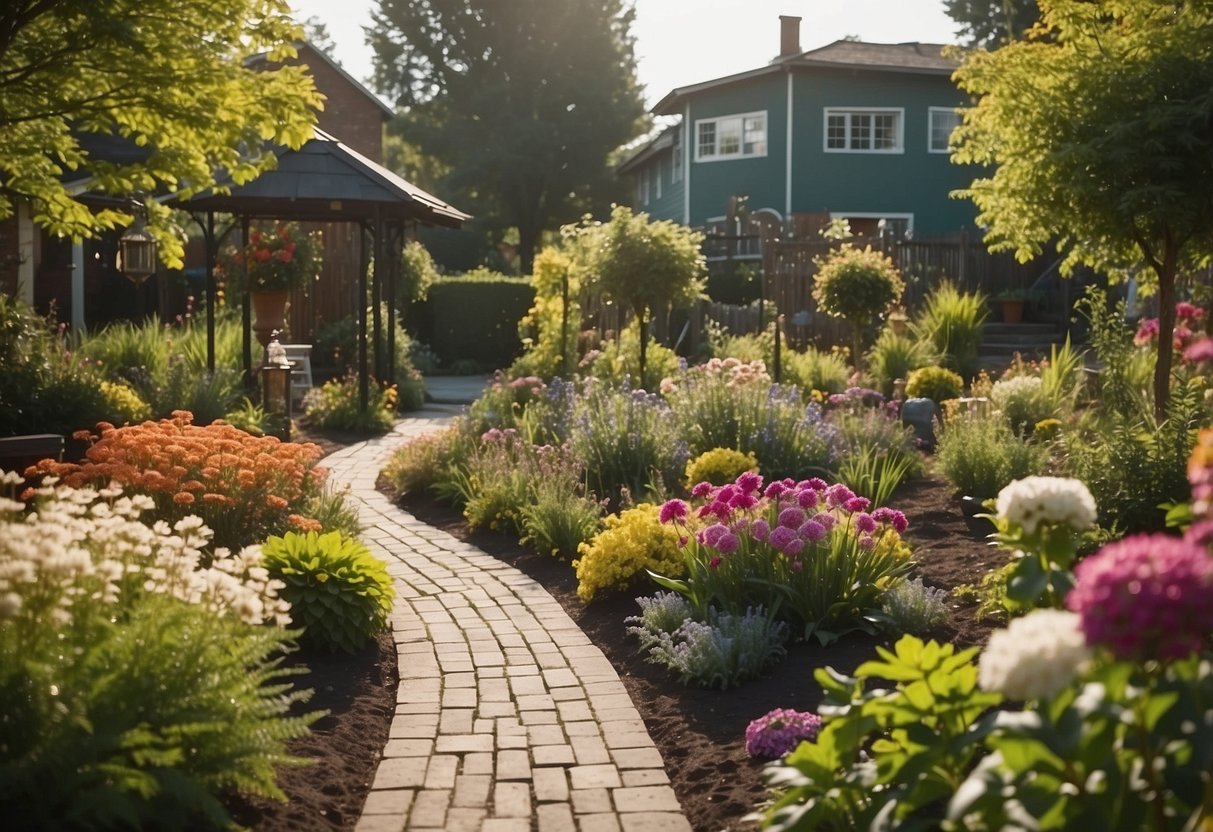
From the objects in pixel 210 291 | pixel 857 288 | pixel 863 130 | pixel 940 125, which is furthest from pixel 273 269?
pixel 940 125

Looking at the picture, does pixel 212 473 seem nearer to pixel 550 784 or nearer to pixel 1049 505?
pixel 550 784

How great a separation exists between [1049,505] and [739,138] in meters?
28.1

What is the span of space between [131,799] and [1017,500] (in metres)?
2.20

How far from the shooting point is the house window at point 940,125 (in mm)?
29172

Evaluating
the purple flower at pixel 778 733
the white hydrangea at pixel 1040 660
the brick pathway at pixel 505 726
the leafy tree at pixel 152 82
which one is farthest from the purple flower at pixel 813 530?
the leafy tree at pixel 152 82

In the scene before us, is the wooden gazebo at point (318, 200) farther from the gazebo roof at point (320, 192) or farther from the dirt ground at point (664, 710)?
the dirt ground at point (664, 710)

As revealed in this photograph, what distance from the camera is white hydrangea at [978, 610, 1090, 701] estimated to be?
2.14 metres

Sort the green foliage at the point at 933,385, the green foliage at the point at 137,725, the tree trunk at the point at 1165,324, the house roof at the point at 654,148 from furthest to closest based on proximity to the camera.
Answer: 1. the house roof at the point at 654,148
2. the green foliage at the point at 933,385
3. the tree trunk at the point at 1165,324
4. the green foliage at the point at 137,725

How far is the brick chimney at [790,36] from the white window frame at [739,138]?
3.07 meters

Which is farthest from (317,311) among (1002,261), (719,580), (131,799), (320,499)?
(131,799)

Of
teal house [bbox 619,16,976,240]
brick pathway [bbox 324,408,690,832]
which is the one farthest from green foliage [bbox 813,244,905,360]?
teal house [bbox 619,16,976,240]

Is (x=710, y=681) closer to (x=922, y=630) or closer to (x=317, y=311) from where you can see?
(x=922, y=630)

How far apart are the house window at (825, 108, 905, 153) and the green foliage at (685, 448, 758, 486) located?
21.5 m

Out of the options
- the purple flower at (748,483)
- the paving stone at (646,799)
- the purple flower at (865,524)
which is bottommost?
the paving stone at (646,799)
